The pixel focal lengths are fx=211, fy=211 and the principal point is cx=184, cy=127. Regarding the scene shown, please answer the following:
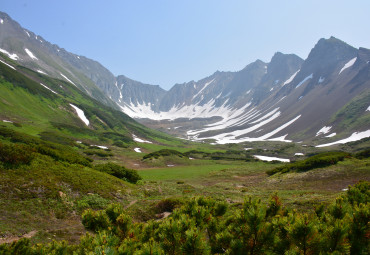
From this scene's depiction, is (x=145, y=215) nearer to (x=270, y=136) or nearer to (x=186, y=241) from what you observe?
(x=186, y=241)

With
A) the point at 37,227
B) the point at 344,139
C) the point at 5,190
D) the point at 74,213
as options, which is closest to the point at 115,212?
the point at 37,227

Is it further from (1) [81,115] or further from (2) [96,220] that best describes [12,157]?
(1) [81,115]

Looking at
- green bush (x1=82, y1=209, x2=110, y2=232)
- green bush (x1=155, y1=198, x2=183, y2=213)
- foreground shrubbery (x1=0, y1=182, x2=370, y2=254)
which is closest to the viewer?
foreground shrubbery (x1=0, y1=182, x2=370, y2=254)

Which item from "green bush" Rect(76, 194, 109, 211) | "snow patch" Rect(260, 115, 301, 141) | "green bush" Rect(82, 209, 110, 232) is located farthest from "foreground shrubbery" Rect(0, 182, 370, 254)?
"snow patch" Rect(260, 115, 301, 141)

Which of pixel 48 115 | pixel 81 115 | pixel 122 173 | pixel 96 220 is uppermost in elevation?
pixel 81 115

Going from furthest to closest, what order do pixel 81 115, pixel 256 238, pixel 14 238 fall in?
pixel 81 115 < pixel 14 238 < pixel 256 238

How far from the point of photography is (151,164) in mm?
66000

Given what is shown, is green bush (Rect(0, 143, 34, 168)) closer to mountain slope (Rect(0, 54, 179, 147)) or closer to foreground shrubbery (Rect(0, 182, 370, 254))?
foreground shrubbery (Rect(0, 182, 370, 254))

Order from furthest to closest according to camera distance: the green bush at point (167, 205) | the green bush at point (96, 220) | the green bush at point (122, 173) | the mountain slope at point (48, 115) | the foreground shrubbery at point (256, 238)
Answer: the mountain slope at point (48, 115) → the green bush at point (122, 173) → the green bush at point (167, 205) → the green bush at point (96, 220) → the foreground shrubbery at point (256, 238)

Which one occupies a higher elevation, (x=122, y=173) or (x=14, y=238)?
(x=14, y=238)

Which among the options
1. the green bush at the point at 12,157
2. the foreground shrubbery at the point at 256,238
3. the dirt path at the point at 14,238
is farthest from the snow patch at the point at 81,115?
the foreground shrubbery at the point at 256,238

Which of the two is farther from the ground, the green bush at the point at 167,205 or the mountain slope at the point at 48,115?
the mountain slope at the point at 48,115

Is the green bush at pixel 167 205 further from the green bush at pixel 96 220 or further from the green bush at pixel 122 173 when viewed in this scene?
the green bush at pixel 122 173

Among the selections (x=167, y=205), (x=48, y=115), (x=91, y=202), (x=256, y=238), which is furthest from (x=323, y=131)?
(x=256, y=238)
